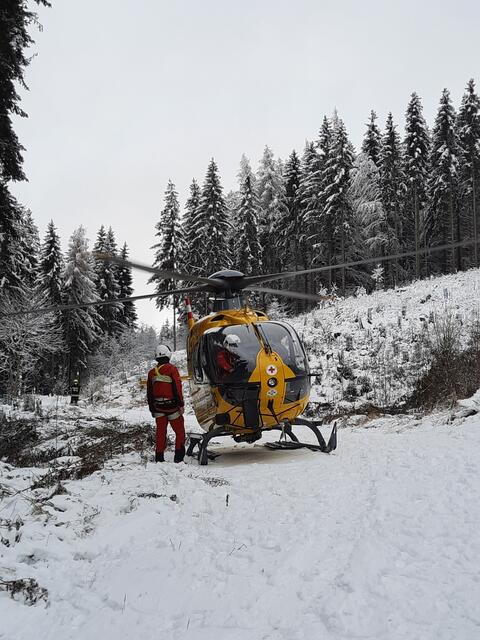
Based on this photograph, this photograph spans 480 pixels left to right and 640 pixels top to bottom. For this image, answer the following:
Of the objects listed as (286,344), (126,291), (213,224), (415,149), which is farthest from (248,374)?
(126,291)

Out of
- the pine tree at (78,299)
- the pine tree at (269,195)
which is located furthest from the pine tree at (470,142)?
the pine tree at (78,299)

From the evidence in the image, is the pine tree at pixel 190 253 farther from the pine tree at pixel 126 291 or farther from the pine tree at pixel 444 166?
the pine tree at pixel 444 166

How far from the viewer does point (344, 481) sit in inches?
218

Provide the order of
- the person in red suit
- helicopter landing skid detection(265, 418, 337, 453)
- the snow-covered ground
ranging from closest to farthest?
the snow-covered ground → helicopter landing skid detection(265, 418, 337, 453) → the person in red suit

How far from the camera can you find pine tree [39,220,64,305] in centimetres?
3789

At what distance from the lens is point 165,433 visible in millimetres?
7980

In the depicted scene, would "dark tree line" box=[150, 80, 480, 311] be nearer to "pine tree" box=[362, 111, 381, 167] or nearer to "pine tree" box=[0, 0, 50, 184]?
"pine tree" box=[362, 111, 381, 167]

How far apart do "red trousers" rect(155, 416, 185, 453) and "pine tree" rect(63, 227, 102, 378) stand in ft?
101

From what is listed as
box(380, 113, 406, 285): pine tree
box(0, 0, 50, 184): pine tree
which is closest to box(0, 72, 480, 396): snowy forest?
box(380, 113, 406, 285): pine tree

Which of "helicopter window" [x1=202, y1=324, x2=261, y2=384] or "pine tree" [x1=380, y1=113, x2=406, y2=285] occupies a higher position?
"pine tree" [x1=380, y1=113, x2=406, y2=285]

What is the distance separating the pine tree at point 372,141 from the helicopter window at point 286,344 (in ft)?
119

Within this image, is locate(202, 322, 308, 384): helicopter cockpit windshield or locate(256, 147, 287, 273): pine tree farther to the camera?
locate(256, 147, 287, 273): pine tree

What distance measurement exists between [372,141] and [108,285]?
27241 mm

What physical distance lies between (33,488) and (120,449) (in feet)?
12.5
